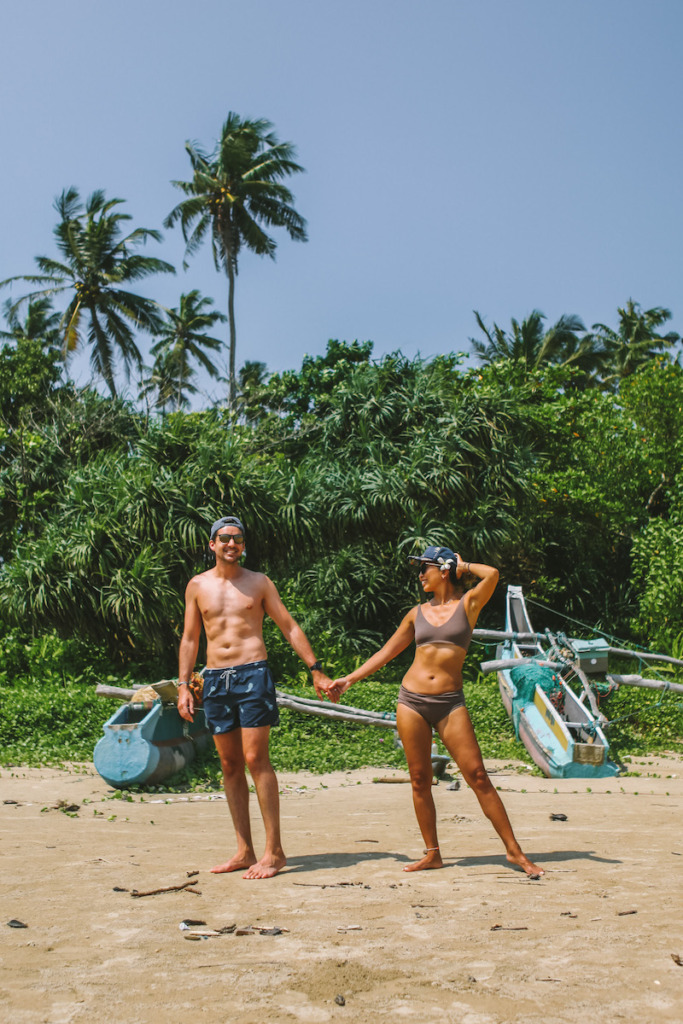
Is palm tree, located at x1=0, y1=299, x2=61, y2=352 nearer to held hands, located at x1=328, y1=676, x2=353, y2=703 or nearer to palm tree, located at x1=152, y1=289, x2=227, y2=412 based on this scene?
palm tree, located at x1=152, y1=289, x2=227, y2=412

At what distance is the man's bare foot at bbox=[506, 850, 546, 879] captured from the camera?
15.5 ft

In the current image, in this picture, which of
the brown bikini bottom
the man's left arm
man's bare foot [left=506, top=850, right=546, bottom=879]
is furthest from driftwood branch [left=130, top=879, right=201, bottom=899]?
man's bare foot [left=506, top=850, right=546, bottom=879]

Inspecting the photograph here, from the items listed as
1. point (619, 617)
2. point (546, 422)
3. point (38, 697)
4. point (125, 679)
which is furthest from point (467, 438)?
point (38, 697)

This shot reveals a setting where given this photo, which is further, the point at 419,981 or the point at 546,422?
the point at 546,422

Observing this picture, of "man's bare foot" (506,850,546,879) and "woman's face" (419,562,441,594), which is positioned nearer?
"man's bare foot" (506,850,546,879)

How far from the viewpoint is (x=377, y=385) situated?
20578 millimetres

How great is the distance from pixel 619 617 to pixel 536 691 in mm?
11841

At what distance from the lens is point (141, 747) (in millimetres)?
8945

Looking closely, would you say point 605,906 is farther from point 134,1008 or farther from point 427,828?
point 134,1008

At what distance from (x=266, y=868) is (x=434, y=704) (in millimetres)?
1328

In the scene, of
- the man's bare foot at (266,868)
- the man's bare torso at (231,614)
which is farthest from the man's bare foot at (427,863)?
the man's bare torso at (231,614)

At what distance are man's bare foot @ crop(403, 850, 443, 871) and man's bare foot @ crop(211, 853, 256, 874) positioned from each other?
923 mm

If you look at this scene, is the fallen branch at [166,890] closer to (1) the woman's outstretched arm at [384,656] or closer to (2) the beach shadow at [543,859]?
(1) the woman's outstretched arm at [384,656]

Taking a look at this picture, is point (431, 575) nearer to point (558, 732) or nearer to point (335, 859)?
point (335, 859)
